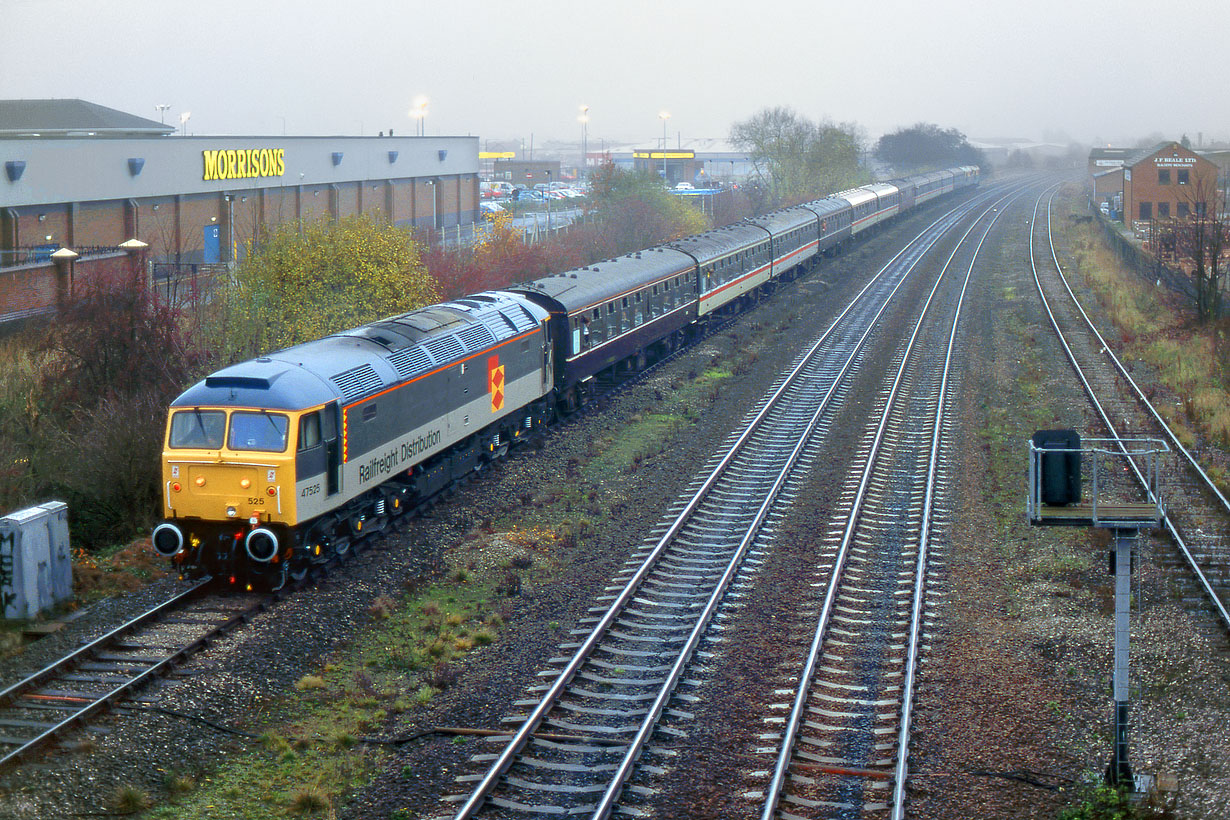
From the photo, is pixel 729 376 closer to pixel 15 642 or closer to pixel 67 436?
pixel 67 436

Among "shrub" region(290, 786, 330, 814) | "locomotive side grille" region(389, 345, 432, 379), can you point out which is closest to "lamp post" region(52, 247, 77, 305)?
"locomotive side grille" region(389, 345, 432, 379)

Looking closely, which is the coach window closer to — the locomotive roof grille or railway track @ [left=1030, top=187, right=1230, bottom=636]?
the locomotive roof grille

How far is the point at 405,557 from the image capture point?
1817 cm

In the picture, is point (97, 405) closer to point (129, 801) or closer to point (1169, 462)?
point (129, 801)

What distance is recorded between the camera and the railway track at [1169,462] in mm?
17250

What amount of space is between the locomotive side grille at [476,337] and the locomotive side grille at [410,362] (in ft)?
5.78

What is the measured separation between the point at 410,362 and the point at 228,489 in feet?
14.3

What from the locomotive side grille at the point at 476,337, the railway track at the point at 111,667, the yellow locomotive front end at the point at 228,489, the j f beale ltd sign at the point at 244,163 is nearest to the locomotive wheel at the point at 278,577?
the yellow locomotive front end at the point at 228,489

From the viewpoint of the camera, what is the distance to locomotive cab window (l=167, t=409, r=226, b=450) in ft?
52.7

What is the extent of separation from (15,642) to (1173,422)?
23.8 metres

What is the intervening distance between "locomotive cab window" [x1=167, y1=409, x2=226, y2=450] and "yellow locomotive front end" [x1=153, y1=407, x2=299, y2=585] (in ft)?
0.04

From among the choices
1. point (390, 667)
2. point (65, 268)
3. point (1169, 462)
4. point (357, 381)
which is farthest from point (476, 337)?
point (1169, 462)

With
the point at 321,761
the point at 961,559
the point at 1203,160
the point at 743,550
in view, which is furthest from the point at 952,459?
the point at 1203,160

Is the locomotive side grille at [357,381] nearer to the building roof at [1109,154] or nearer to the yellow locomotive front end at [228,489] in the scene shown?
the yellow locomotive front end at [228,489]
